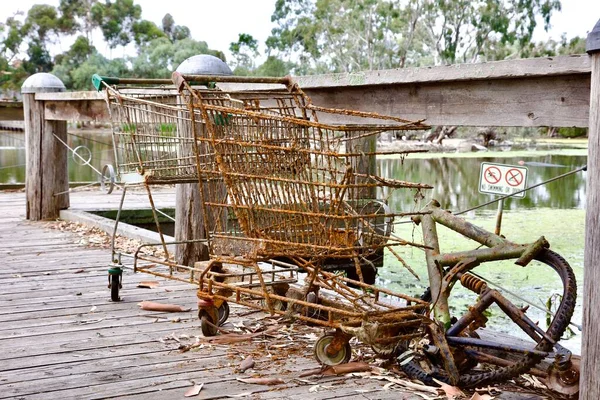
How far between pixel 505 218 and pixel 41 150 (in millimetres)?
7531

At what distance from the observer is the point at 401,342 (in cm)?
376

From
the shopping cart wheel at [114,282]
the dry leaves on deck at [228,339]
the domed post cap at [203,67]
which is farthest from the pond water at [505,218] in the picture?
the shopping cart wheel at [114,282]

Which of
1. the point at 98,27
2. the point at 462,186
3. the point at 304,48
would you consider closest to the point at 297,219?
the point at 462,186

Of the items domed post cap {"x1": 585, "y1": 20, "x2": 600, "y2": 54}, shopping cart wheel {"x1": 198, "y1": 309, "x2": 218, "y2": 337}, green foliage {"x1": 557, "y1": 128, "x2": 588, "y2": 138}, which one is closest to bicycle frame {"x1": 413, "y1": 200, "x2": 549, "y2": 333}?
domed post cap {"x1": 585, "y1": 20, "x2": 600, "y2": 54}

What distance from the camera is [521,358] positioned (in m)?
3.38

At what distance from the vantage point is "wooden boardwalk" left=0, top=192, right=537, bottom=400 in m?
3.46

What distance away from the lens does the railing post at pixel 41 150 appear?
8797 mm

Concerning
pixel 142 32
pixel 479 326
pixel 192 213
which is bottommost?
pixel 479 326

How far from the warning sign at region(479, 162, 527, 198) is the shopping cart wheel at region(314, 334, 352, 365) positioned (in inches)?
45.0

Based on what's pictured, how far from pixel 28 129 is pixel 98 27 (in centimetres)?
7847

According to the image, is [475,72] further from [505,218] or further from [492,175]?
[505,218]

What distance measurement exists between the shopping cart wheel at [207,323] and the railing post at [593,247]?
201 centimetres

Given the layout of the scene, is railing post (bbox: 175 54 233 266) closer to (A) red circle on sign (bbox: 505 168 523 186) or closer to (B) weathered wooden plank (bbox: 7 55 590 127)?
(B) weathered wooden plank (bbox: 7 55 590 127)

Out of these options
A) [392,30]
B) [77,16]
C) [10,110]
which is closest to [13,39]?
[77,16]
